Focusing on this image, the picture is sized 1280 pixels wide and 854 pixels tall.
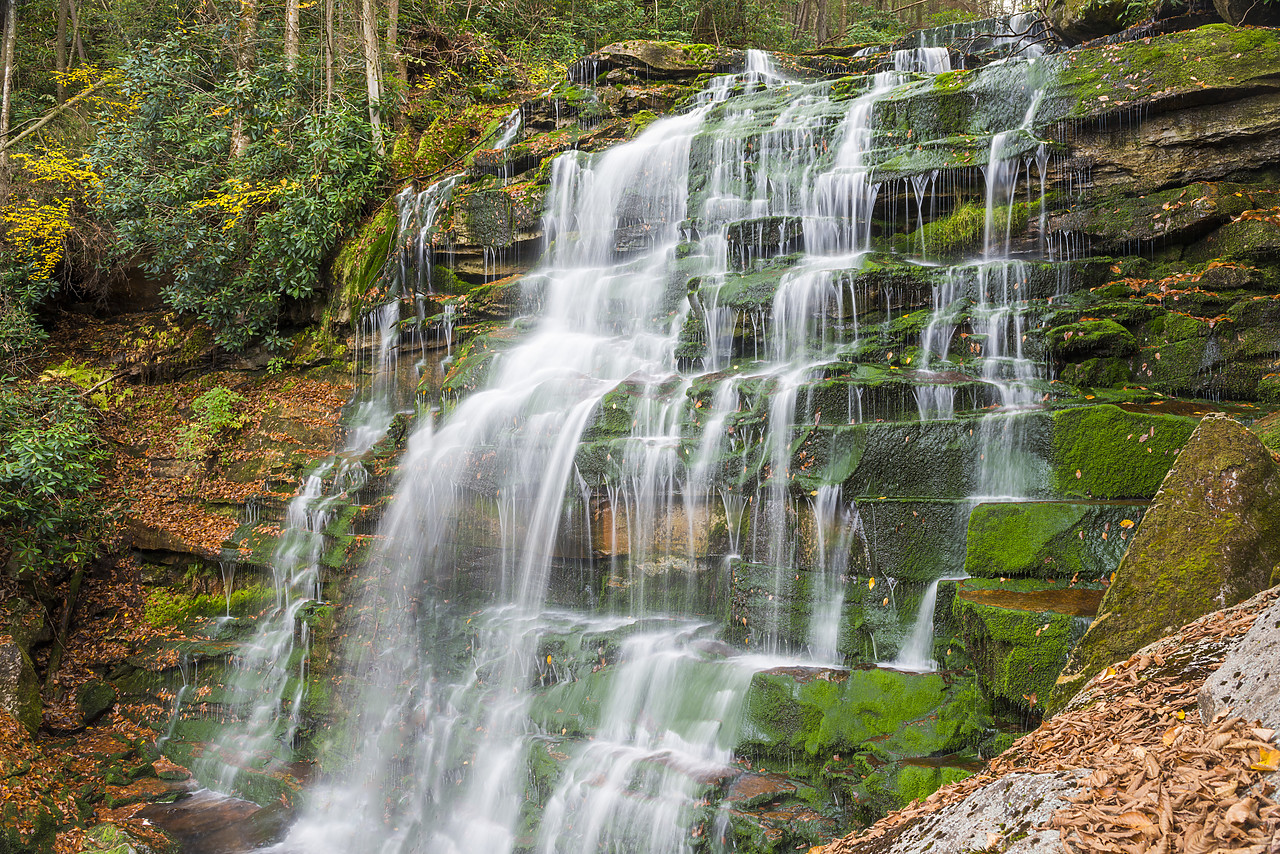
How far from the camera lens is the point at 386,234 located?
13.8 m

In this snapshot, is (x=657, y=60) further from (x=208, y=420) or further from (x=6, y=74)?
(x=6, y=74)

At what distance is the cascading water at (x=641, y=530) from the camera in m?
6.57

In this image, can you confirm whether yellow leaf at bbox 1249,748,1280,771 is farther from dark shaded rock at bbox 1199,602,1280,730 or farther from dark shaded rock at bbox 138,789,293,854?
dark shaded rock at bbox 138,789,293,854

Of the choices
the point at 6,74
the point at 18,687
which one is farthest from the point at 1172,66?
the point at 6,74

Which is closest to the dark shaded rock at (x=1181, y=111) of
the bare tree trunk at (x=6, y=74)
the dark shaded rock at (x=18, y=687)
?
the dark shaded rock at (x=18, y=687)

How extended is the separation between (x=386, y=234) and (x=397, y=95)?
14.4 feet

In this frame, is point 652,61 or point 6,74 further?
point 652,61

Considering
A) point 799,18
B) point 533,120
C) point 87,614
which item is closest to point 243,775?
point 87,614

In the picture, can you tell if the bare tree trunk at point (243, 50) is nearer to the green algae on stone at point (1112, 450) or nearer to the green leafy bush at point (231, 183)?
the green leafy bush at point (231, 183)

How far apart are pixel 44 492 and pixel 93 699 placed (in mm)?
2896

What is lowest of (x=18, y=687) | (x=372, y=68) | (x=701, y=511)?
(x=18, y=687)

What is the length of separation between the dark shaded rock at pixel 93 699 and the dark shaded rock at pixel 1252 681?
1228cm

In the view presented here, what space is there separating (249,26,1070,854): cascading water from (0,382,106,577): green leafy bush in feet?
15.4

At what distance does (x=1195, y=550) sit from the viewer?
4305mm
